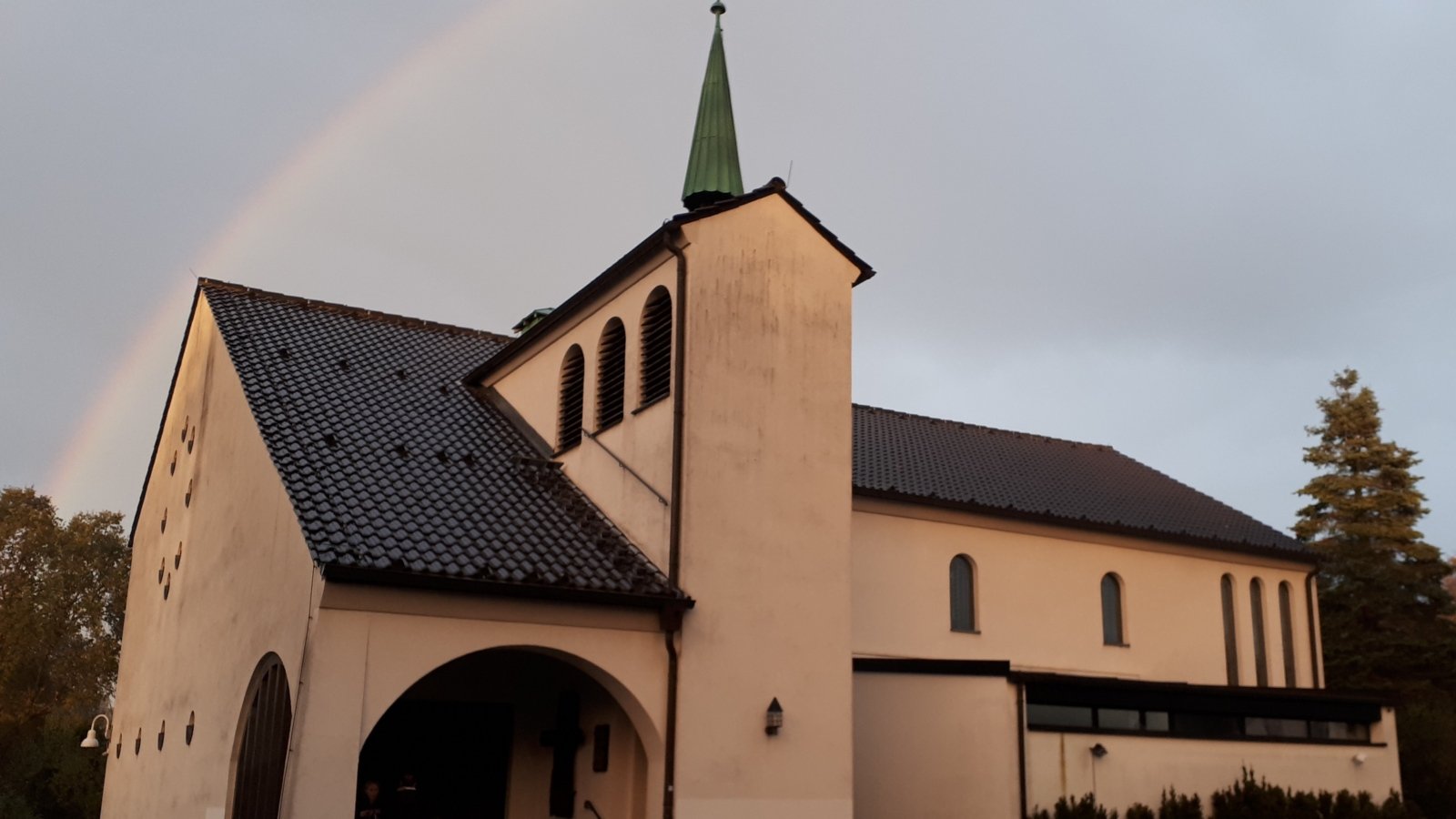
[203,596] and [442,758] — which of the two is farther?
[203,596]

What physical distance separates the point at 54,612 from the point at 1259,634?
47506 millimetres

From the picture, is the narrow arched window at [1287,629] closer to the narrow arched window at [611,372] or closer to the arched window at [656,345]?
the narrow arched window at [611,372]

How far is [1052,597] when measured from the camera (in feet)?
85.0

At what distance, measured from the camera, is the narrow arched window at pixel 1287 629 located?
96.6 feet

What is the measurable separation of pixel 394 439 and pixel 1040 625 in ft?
44.5

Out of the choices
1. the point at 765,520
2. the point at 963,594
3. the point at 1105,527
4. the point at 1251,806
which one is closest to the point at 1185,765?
the point at 1251,806

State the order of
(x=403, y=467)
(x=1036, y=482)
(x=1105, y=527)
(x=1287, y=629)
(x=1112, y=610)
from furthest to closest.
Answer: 1. (x=1287, y=629)
2. (x=1036, y=482)
3. (x=1112, y=610)
4. (x=1105, y=527)
5. (x=403, y=467)

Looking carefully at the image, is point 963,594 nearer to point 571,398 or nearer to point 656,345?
point 571,398

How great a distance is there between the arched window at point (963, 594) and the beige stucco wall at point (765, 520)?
7.81 metres

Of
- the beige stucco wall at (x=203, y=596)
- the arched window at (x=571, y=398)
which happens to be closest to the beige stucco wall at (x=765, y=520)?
the arched window at (x=571, y=398)

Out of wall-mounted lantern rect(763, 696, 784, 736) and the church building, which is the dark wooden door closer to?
the church building

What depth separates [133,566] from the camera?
2794cm

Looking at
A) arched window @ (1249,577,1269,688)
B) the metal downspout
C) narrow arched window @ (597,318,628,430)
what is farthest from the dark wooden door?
arched window @ (1249,577,1269,688)

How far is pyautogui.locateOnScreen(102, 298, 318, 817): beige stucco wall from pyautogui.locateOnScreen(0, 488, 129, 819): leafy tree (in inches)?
1202
